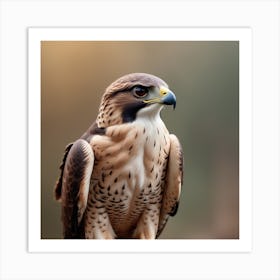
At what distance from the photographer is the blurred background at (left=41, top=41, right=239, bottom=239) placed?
6.26ft

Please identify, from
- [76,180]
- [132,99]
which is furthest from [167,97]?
[76,180]

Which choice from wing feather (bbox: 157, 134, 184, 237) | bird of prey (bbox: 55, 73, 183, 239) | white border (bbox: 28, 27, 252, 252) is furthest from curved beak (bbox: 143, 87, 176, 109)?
white border (bbox: 28, 27, 252, 252)

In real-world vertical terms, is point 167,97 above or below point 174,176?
above

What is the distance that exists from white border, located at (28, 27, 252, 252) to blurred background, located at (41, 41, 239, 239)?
2 cm

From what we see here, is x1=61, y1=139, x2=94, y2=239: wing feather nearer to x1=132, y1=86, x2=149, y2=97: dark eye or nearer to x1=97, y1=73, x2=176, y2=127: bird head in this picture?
x1=97, y1=73, x2=176, y2=127: bird head

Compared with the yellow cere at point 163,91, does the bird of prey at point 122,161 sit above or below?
below

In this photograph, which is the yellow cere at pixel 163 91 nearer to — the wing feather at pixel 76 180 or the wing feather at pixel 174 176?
the wing feather at pixel 174 176

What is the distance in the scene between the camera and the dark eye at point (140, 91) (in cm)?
182
